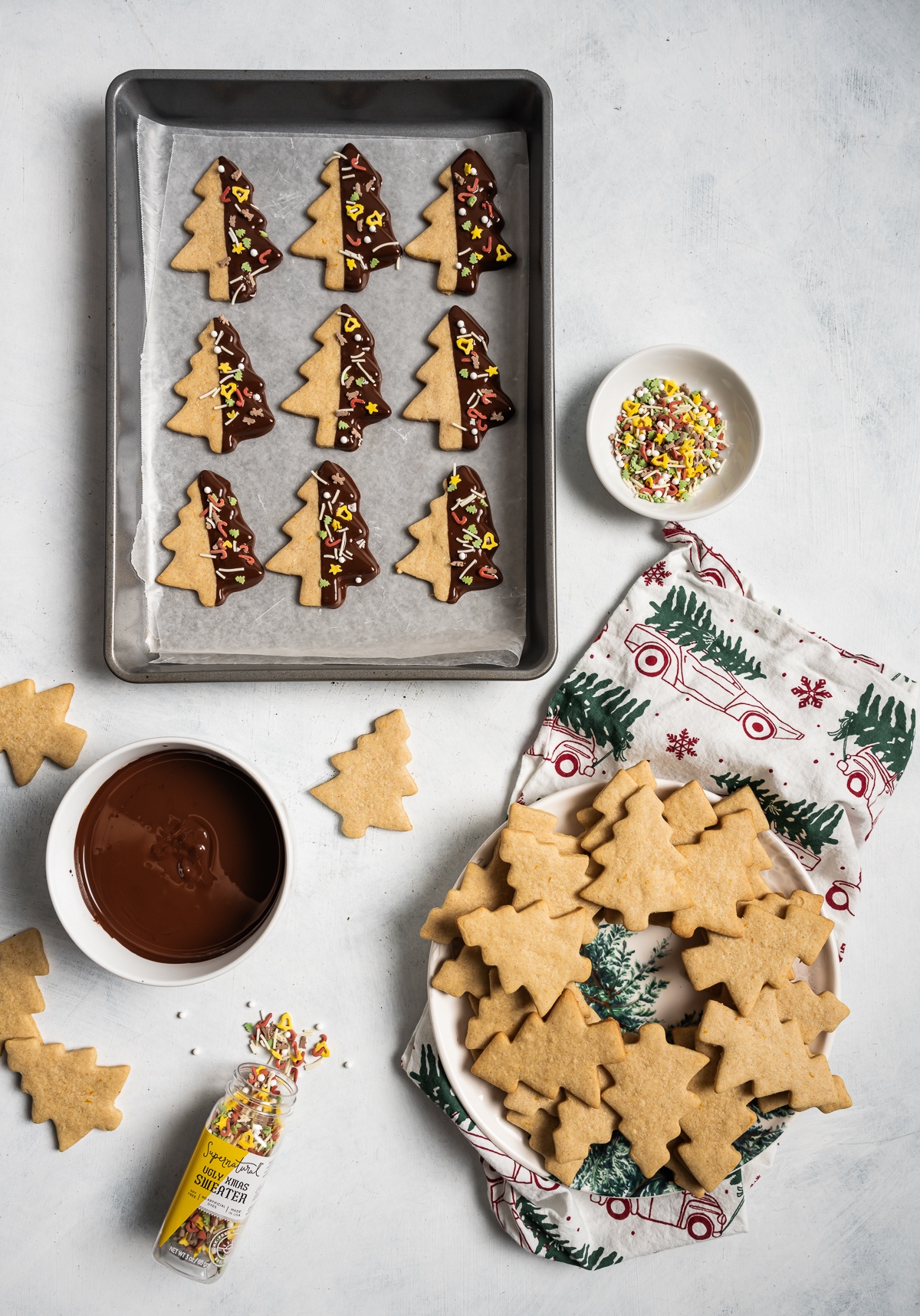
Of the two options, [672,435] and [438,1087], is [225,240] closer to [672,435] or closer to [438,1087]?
[672,435]

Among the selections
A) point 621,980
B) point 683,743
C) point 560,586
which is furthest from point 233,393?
point 621,980

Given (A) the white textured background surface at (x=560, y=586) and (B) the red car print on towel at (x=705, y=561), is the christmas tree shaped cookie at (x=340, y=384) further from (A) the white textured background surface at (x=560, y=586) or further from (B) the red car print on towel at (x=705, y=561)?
(B) the red car print on towel at (x=705, y=561)

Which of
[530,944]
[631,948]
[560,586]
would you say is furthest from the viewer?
[560,586]

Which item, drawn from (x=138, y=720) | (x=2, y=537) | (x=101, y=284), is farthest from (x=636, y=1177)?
(x=101, y=284)

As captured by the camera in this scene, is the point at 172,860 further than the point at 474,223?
No

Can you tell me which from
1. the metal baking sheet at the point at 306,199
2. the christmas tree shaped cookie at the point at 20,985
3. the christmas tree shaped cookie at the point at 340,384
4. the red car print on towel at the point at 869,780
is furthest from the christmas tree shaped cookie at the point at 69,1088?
the red car print on towel at the point at 869,780
